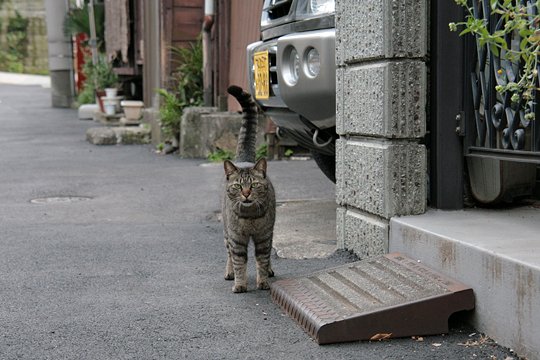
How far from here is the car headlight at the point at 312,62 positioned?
15.0 ft

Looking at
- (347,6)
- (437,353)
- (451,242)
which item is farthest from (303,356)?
(347,6)

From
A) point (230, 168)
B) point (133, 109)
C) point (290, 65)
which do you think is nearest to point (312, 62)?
point (290, 65)

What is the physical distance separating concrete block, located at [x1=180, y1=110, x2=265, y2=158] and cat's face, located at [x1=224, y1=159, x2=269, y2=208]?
5609 millimetres

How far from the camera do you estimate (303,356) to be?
118 inches

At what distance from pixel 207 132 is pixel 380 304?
23.4 feet

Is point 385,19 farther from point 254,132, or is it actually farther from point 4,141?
point 4,141

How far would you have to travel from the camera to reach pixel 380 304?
10.5ft

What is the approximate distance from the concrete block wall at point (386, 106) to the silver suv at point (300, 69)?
0.28m

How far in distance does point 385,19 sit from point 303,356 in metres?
1.74

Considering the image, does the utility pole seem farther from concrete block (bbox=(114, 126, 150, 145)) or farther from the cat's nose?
the cat's nose

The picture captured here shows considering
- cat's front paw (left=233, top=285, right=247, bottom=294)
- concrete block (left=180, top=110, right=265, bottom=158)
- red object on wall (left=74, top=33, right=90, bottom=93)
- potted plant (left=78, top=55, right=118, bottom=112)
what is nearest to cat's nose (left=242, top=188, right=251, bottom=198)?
cat's front paw (left=233, top=285, right=247, bottom=294)

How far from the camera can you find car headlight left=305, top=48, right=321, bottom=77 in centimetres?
456

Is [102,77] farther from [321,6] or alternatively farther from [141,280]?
[141,280]

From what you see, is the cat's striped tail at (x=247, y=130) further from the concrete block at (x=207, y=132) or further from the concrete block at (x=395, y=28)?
the concrete block at (x=207, y=132)
